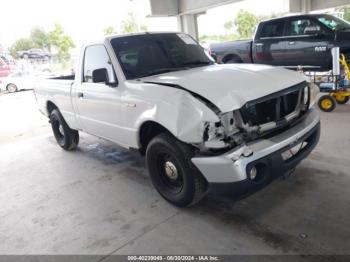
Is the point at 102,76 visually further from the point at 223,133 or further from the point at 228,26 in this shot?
the point at 228,26

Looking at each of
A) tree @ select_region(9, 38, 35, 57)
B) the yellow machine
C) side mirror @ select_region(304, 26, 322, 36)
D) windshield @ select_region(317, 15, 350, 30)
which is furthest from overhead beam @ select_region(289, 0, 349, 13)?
tree @ select_region(9, 38, 35, 57)

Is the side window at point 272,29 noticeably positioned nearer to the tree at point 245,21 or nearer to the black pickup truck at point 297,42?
Result: the black pickup truck at point 297,42

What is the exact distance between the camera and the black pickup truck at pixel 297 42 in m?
8.04

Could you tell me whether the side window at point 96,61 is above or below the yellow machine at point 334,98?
above

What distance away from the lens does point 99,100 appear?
398 cm

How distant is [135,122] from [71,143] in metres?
2.56

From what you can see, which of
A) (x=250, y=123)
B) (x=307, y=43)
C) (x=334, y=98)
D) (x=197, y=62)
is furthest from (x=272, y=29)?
(x=250, y=123)

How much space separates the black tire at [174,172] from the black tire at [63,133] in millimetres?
2621

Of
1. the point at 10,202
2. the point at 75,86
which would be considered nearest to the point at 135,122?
the point at 75,86

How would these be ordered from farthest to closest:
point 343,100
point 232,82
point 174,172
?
point 343,100 < point 174,172 < point 232,82

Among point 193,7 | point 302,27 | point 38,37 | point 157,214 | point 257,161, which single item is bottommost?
point 157,214

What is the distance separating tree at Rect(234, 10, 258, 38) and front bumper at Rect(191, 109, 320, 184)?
23.7 m

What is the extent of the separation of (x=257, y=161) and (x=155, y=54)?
6.59 ft

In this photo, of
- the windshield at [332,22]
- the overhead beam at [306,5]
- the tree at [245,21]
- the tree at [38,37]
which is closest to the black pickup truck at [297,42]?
the windshield at [332,22]
